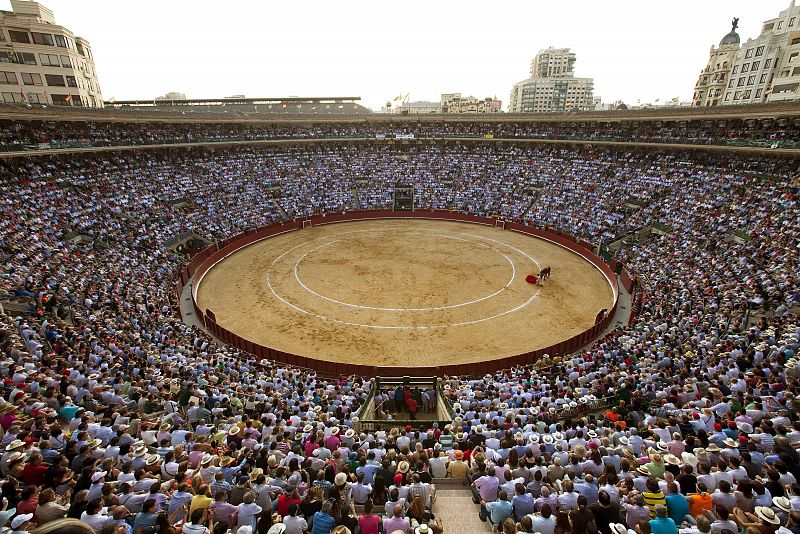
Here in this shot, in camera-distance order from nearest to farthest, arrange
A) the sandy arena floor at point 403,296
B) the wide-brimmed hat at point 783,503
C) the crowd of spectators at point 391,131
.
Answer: the wide-brimmed hat at point 783,503 < the sandy arena floor at point 403,296 < the crowd of spectators at point 391,131

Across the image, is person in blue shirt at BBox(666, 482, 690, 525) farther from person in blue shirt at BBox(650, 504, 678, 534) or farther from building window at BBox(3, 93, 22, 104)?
building window at BBox(3, 93, 22, 104)

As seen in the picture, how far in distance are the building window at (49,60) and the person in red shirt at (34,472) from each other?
66.0 metres

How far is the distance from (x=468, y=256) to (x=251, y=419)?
31995mm

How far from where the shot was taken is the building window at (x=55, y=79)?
53.0m

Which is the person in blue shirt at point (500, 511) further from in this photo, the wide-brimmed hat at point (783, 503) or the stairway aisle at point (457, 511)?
the wide-brimmed hat at point (783, 503)

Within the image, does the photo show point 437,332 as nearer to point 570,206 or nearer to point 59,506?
point 59,506

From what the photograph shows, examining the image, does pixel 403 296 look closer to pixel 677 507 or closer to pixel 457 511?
pixel 457 511

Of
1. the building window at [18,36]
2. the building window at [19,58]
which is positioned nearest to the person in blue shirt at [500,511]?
the building window at [19,58]

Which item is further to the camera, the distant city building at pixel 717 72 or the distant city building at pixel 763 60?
the distant city building at pixel 717 72

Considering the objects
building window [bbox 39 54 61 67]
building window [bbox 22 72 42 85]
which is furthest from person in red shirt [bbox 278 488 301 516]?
building window [bbox 39 54 61 67]

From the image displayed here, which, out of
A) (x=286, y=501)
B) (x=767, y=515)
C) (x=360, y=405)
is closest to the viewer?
(x=767, y=515)

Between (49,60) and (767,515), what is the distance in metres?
76.7

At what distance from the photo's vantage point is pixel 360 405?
1688 centimetres

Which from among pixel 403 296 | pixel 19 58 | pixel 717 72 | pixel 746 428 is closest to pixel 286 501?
pixel 746 428
